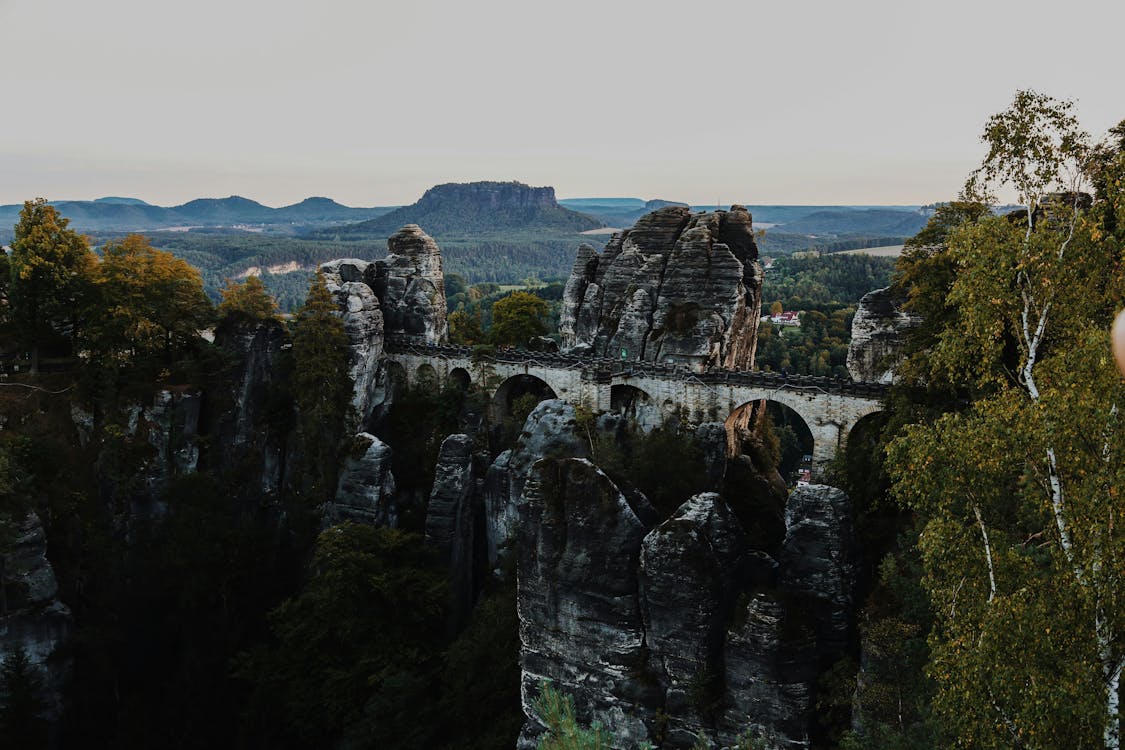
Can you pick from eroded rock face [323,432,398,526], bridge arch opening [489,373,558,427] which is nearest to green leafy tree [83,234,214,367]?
eroded rock face [323,432,398,526]

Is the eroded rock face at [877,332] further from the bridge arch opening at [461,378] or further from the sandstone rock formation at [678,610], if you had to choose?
the bridge arch opening at [461,378]

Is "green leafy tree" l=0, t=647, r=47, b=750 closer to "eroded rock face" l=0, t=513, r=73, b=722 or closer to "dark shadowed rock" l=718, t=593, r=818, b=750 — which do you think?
"eroded rock face" l=0, t=513, r=73, b=722

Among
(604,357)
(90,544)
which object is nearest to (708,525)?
(604,357)

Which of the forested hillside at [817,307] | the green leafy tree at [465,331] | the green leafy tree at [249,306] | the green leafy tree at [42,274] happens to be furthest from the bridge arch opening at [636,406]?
the green leafy tree at [42,274]

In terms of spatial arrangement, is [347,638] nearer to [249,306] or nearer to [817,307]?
[249,306]

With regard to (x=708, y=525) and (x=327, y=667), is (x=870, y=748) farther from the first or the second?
(x=327, y=667)

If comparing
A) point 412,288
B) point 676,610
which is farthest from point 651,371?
point 676,610
